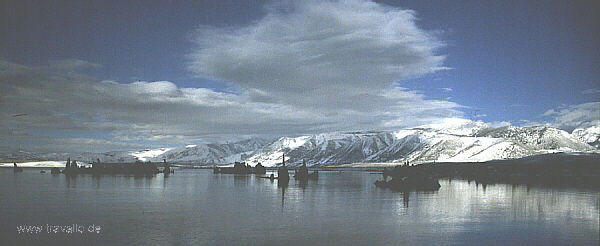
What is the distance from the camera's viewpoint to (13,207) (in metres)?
81.6

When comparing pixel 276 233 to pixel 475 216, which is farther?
pixel 475 216

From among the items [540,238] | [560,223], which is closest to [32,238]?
[540,238]

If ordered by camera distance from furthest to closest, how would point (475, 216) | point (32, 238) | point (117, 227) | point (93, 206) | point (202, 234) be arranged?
point (93, 206), point (475, 216), point (117, 227), point (202, 234), point (32, 238)

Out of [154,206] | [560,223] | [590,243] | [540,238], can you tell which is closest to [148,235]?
[154,206]

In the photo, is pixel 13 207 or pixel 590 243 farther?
pixel 13 207

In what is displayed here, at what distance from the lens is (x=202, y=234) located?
181 ft

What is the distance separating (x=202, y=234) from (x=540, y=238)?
4100cm

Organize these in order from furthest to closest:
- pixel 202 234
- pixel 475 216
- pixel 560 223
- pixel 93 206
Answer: pixel 93 206 → pixel 475 216 → pixel 560 223 → pixel 202 234

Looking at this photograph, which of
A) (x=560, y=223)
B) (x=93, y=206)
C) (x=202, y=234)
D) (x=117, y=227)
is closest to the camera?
(x=202, y=234)

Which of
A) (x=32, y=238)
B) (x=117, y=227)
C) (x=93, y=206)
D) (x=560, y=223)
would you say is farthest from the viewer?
(x=93, y=206)

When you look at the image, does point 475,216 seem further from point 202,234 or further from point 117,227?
point 117,227

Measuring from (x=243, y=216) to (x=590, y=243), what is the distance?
46.6 meters

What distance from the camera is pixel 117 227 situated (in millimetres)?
59656

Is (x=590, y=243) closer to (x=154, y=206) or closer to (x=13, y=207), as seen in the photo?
(x=154, y=206)
